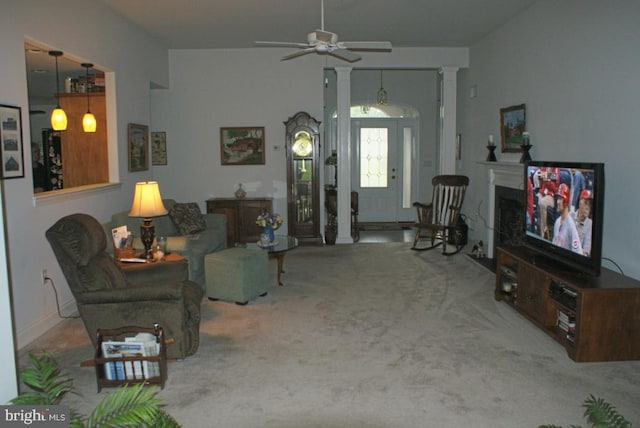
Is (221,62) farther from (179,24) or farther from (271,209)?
(271,209)

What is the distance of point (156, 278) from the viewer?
445 cm

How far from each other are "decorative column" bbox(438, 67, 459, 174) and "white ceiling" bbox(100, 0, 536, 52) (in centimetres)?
62

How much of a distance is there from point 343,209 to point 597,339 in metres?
5.16

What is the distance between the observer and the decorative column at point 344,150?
8.23 meters

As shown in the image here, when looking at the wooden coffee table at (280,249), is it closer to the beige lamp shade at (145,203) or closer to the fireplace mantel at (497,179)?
the beige lamp shade at (145,203)

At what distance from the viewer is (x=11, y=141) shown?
3.92 metres

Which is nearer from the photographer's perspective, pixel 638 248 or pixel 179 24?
pixel 638 248

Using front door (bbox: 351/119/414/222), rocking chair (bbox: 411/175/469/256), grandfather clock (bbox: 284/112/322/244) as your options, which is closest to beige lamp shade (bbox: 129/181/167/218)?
grandfather clock (bbox: 284/112/322/244)

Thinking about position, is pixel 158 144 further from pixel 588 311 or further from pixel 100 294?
pixel 588 311

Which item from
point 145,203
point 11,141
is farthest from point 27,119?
point 145,203

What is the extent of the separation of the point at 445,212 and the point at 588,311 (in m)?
4.43

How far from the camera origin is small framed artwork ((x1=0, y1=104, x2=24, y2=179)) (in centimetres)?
381

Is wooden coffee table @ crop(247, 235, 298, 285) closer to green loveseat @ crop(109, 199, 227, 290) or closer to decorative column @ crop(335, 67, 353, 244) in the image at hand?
green loveseat @ crop(109, 199, 227, 290)

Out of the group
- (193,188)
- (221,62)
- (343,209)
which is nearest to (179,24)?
(221,62)
